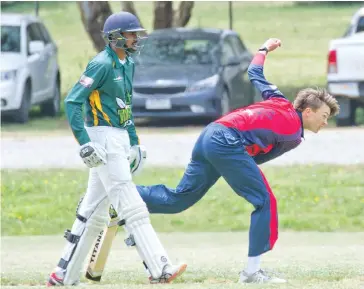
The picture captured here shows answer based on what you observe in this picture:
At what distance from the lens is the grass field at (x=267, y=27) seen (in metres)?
31.8

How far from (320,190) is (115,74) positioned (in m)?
6.11

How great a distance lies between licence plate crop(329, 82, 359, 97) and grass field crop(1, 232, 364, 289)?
7.18 metres

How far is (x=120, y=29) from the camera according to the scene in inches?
326

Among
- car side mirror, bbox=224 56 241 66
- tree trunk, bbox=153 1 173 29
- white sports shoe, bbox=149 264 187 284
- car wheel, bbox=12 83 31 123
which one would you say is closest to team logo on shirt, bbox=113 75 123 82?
white sports shoe, bbox=149 264 187 284

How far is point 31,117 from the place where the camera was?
2303 centimetres

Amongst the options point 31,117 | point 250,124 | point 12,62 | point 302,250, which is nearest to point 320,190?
point 302,250

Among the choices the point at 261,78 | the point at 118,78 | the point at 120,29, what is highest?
the point at 120,29

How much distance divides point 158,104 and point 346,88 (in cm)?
288

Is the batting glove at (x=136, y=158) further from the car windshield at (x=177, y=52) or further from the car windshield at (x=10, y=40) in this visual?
the car windshield at (x=10, y=40)

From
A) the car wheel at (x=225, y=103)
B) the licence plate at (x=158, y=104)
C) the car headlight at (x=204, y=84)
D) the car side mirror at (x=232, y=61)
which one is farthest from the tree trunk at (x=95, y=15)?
the licence plate at (x=158, y=104)

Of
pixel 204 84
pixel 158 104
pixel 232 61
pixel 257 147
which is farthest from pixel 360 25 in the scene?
pixel 257 147

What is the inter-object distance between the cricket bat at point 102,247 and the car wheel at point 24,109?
12.7 m

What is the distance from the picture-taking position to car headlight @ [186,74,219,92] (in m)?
20.0

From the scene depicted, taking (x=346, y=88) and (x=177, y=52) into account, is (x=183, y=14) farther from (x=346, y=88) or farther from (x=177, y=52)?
(x=346, y=88)
